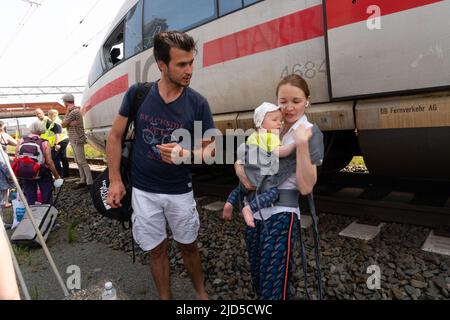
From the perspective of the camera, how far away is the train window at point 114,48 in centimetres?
548

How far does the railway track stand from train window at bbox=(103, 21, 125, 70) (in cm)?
287

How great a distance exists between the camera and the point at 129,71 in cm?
490

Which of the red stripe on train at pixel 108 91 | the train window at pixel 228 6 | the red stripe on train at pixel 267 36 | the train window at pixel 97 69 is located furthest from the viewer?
A: the train window at pixel 97 69

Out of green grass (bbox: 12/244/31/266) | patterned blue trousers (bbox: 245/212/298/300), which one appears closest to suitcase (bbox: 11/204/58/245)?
green grass (bbox: 12/244/31/266)

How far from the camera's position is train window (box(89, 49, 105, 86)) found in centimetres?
614

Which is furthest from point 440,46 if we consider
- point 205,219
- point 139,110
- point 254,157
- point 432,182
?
point 205,219

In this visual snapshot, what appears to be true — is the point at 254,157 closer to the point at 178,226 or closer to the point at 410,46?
the point at 178,226

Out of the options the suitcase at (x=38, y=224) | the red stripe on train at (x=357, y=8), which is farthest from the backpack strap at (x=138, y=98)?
the suitcase at (x=38, y=224)

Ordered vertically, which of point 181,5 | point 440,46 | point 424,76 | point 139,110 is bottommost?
point 139,110

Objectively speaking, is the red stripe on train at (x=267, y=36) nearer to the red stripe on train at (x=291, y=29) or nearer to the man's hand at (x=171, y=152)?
the red stripe on train at (x=291, y=29)

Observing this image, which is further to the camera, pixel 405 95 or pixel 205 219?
pixel 205 219

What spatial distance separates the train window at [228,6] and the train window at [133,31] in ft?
5.25

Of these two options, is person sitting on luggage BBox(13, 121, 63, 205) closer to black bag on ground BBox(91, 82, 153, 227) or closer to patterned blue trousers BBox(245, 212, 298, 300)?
black bag on ground BBox(91, 82, 153, 227)

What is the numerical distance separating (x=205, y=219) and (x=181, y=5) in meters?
2.71
